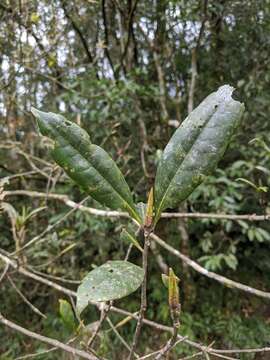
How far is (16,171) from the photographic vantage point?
244cm

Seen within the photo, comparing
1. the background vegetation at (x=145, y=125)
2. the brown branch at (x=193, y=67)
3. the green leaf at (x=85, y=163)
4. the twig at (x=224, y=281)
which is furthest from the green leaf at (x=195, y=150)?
the brown branch at (x=193, y=67)

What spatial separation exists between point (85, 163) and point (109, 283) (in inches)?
5.5

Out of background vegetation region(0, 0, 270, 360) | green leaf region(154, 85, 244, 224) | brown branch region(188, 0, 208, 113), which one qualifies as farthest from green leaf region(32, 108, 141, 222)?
brown branch region(188, 0, 208, 113)

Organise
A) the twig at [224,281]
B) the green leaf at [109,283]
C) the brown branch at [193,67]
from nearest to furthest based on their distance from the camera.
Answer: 1. the green leaf at [109,283]
2. the twig at [224,281]
3. the brown branch at [193,67]

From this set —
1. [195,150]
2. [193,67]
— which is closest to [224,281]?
[195,150]

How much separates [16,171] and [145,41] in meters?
1.09

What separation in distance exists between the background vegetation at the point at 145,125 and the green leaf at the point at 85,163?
1.50 metres

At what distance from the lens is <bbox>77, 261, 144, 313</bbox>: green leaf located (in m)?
0.42

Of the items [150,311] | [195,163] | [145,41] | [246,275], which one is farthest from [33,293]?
[195,163]

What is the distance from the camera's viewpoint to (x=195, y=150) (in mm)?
495

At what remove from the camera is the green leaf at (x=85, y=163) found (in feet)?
1.57

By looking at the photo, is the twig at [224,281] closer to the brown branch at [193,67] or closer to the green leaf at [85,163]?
the green leaf at [85,163]

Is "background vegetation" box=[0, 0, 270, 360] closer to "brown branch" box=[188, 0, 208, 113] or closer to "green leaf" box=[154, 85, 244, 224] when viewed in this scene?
"brown branch" box=[188, 0, 208, 113]

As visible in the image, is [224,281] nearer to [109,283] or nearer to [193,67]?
[109,283]
